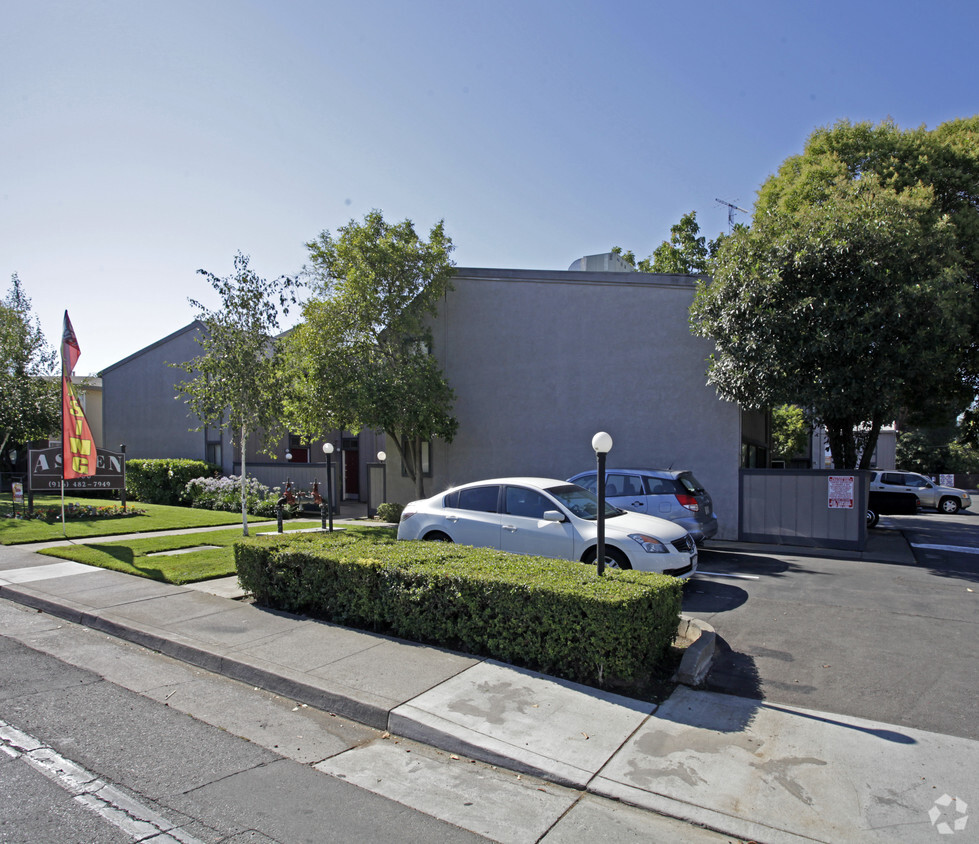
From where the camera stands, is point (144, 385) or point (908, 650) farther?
point (144, 385)

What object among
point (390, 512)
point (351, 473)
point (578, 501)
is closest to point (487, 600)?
point (578, 501)

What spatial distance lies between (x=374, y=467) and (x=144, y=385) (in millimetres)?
13932

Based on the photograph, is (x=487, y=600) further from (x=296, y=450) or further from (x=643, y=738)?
(x=296, y=450)

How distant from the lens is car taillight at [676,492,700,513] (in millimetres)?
11234

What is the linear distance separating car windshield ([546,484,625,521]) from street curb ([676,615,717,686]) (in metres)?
Result: 2.27

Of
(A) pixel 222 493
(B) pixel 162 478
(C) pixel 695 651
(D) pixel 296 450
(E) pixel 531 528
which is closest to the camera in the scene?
(C) pixel 695 651

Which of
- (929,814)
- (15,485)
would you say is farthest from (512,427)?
(15,485)

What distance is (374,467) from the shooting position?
18.6 metres

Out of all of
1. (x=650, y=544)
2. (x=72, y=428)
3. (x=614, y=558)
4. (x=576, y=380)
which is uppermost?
(x=576, y=380)

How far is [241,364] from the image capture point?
12.7 metres

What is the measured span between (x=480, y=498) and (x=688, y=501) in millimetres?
4060

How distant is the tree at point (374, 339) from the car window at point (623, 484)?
485 centimetres

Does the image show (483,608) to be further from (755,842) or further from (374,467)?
(374,467)

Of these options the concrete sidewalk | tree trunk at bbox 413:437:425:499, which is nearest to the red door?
tree trunk at bbox 413:437:425:499
